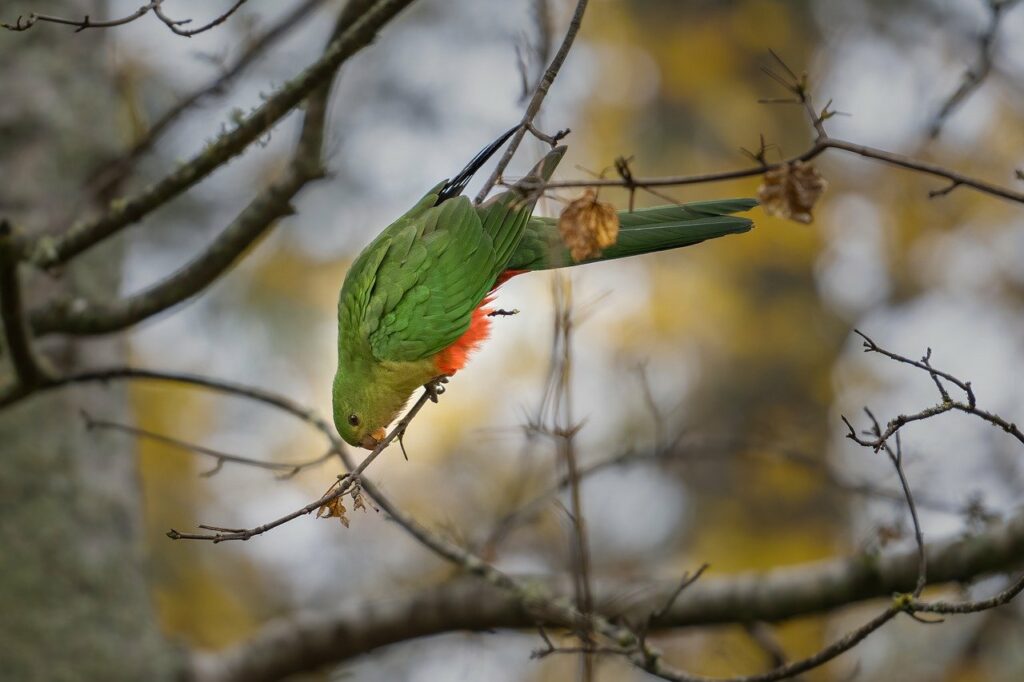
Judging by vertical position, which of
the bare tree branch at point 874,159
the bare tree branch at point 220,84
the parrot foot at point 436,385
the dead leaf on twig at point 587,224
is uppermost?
the bare tree branch at point 220,84

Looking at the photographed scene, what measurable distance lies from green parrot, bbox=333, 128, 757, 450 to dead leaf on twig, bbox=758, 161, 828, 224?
0.39 meters

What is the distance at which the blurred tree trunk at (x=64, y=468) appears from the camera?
3791 mm

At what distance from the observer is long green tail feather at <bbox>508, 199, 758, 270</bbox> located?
90.0 inches

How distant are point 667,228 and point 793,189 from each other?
1.95 ft

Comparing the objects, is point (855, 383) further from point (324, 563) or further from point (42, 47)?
point (42, 47)

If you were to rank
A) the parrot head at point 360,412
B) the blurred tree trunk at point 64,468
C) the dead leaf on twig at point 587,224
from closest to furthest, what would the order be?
the dead leaf on twig at point 587,224 < the parrot head at point 360,412 < the blurred tree trunk at point 64,468

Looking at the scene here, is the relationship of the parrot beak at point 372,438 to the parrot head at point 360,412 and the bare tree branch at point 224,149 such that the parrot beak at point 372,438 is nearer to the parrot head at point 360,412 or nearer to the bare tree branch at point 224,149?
the parrot head at point 360,412

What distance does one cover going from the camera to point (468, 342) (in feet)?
9.05

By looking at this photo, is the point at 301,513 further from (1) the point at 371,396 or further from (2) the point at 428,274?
(1) the point at 371,396

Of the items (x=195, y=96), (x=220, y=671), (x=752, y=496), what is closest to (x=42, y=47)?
(x=195, y=96)

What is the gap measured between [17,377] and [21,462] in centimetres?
118

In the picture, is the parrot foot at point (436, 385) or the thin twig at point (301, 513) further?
the parrot foot at point (436, 385)

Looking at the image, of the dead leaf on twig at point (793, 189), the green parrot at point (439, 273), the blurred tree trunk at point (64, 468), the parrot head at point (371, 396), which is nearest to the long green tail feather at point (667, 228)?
the green parrot at point (439, 273)

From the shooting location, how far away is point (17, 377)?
291cm
